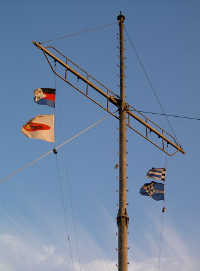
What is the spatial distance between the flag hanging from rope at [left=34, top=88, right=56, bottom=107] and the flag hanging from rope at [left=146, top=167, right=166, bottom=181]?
659cm

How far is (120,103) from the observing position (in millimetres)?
18984

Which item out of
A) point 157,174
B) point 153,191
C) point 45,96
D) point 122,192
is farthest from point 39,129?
point 157,174

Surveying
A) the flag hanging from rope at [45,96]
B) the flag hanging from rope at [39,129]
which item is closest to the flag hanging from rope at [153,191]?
the flag hanging from rope at [39,129]

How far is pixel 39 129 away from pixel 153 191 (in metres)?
6.93

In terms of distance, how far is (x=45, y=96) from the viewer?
65.4 ft

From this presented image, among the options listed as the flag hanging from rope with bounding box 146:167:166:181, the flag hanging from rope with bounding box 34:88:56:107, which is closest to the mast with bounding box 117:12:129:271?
the flag hanging from rope with bounding box 34:88:56:107

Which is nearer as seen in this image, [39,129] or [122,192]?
[122,192]

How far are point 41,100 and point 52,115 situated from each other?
1.50 meters

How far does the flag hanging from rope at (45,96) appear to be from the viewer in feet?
65.0

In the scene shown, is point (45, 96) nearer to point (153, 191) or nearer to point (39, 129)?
point (39, 129)

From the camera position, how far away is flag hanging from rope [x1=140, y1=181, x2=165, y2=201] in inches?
784

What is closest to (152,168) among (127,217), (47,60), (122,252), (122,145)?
(122,145)

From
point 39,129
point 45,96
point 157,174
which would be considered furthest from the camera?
point 157,174

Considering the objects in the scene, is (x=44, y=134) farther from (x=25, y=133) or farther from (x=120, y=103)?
(x=120, y=103)
